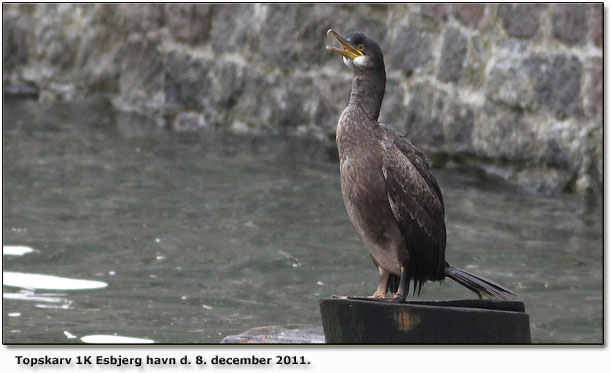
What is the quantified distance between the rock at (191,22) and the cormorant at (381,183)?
6.41 metres

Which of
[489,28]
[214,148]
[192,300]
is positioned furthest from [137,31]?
[192,300]

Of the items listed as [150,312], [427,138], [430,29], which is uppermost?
[430,29]

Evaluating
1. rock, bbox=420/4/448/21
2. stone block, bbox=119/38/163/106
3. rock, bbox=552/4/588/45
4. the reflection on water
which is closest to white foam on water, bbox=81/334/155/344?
the reflection on water

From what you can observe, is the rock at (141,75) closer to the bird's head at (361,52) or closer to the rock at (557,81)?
the rock at (557,81)

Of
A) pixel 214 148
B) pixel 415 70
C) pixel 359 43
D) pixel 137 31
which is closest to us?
pixel 359 43

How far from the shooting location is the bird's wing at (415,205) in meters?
3.36

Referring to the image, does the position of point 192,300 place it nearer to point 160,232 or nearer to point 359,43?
A: point 160,232

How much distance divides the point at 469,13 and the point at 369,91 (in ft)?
14.6

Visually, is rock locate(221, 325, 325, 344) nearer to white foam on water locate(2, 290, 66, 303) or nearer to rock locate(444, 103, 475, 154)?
white foam on water locate(2, 290, 66, 303)

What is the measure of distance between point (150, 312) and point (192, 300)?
11.1 inches

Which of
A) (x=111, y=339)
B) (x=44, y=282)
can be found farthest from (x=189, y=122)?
(x=111, y=339)

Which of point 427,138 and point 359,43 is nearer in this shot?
point 359,43

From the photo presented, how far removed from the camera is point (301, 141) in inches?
348

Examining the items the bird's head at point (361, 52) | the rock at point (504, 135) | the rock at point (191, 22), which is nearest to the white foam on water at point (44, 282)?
the bird's head at point (361, 52)
